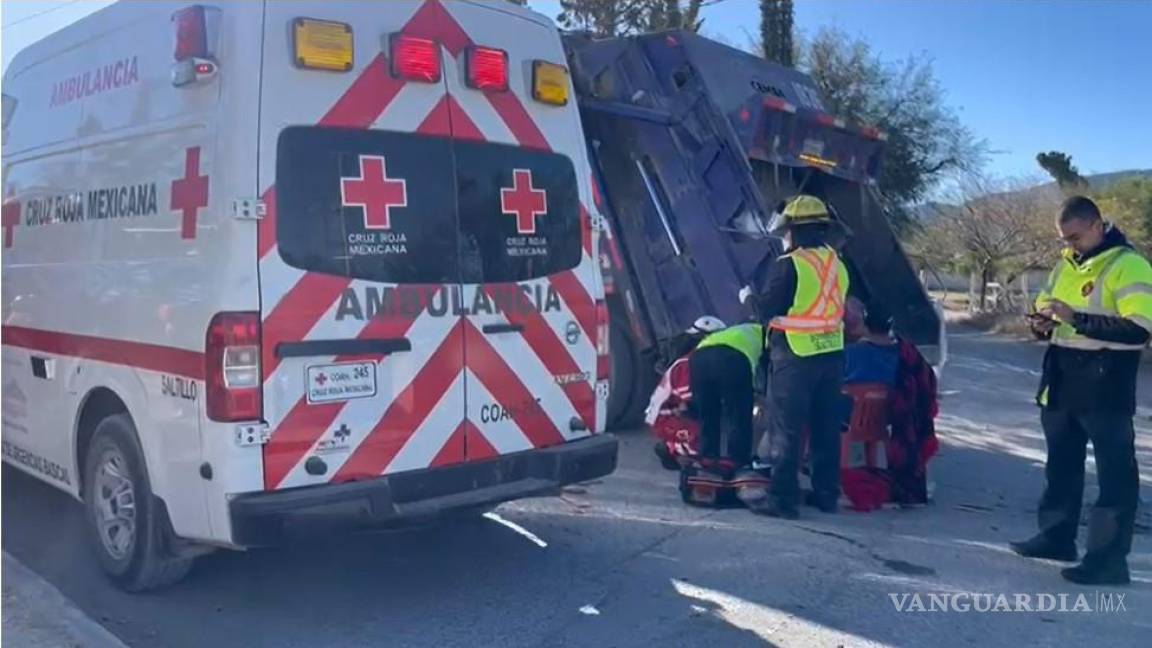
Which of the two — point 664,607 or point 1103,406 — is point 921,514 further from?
point 664,607

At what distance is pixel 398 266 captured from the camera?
15.8ft

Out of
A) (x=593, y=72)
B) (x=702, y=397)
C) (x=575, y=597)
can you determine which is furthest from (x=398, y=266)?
(x=593, y=72)

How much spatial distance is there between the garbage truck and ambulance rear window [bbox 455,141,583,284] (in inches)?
105

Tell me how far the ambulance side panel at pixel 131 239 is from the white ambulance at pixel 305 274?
1 cm

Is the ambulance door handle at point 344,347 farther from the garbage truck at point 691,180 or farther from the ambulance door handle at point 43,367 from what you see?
the garbage truck at point 691,180

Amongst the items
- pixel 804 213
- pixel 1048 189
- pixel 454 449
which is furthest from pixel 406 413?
pixel 1048 189

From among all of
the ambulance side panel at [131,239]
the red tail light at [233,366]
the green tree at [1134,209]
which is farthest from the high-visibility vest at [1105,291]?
the green tree at [1134,209]

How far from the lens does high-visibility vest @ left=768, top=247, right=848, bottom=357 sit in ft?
21.4

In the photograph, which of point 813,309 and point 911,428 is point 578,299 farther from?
point 911,428

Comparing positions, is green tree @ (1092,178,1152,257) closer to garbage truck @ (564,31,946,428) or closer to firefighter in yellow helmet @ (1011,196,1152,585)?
garbage truck @ (564,31,946,428)

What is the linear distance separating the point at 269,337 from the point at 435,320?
78 cm

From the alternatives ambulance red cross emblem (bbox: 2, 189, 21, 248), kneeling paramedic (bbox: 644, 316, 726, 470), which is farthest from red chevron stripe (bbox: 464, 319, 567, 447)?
ambulance red cross emblem (bbox: 2, 189, 21, 248)

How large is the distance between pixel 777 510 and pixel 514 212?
2.47 m

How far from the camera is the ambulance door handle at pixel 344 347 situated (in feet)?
14.6
